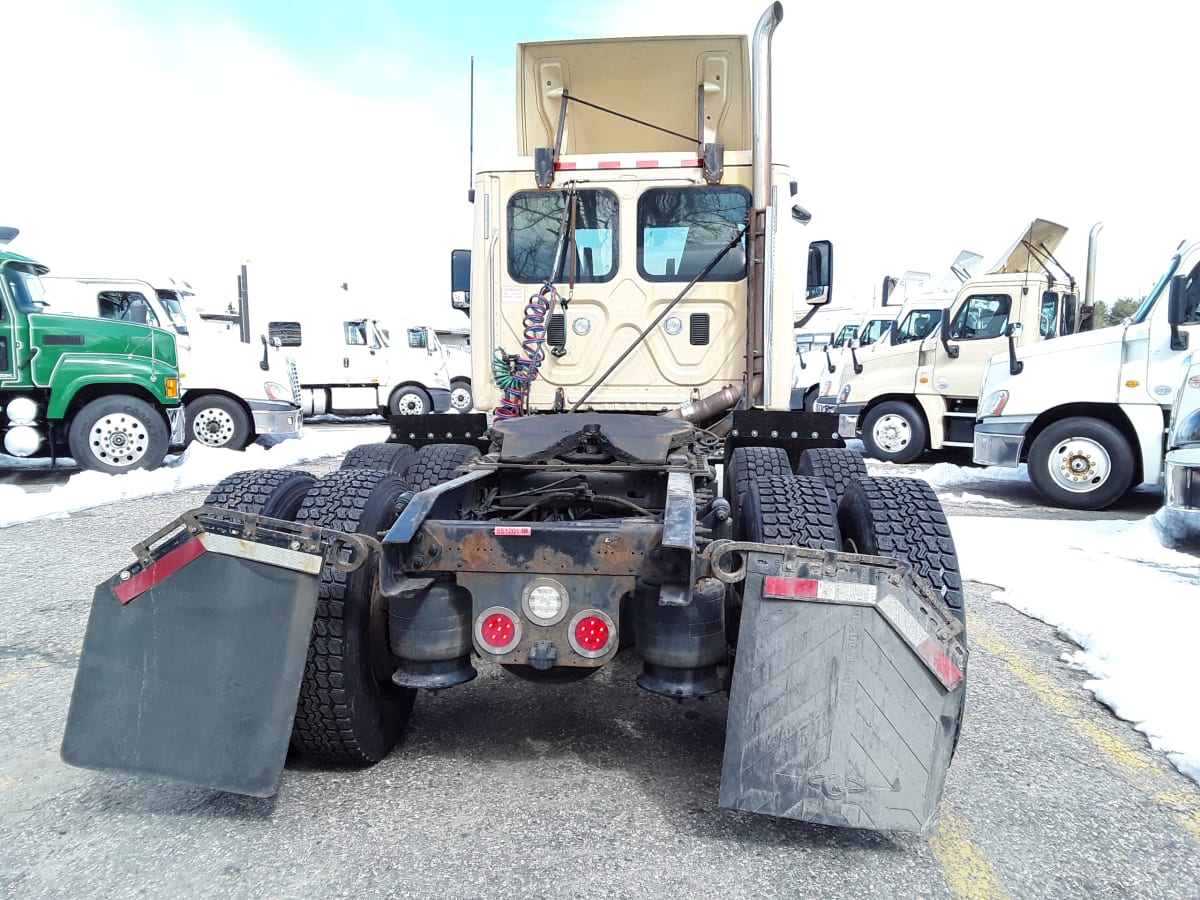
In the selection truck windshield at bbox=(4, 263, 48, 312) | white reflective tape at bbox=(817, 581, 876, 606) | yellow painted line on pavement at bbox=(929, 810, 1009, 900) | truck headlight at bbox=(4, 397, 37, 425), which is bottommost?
yellow painted line on pavement at bbox=(929, 810, 1009, 900)

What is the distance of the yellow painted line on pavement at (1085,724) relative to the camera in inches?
107

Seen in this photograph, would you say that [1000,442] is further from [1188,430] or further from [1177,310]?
[1188,430]

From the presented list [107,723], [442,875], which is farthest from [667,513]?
[107,723]

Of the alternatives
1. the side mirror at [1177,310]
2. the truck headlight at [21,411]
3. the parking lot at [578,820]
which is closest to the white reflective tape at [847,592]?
the parking lot at [578,820]

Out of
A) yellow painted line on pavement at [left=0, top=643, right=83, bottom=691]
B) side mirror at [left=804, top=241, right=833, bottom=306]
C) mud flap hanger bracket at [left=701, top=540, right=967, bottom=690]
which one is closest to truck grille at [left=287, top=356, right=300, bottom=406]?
yellow painted line on pavement at [left=0, top=643, right=83, bottom=691]

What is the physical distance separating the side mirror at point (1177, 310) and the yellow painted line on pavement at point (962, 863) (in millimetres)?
6597

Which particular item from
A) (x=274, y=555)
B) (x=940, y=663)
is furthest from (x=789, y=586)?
(x=274, y=555)

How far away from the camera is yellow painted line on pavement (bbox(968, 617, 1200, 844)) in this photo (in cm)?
271

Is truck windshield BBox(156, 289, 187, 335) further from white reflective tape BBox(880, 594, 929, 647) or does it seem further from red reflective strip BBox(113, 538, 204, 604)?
white reflective tape BBox(880, 594, 929, 647)

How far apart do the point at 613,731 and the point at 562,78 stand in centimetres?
491

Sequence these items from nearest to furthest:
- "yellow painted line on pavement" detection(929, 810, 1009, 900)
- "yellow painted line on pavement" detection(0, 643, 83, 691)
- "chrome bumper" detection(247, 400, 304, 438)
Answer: "yellow painted line on pavement" detection(929, 810, 1009, 900)
"yellow painted line on pavement" detection(0, 643, 83, 691)
"chrome bumper" detection(247, 400, 304, 438)

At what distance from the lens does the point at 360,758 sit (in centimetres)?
278

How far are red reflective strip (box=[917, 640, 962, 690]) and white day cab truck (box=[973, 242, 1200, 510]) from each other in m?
6.81

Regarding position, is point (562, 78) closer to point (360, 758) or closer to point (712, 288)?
point (712, 288)
